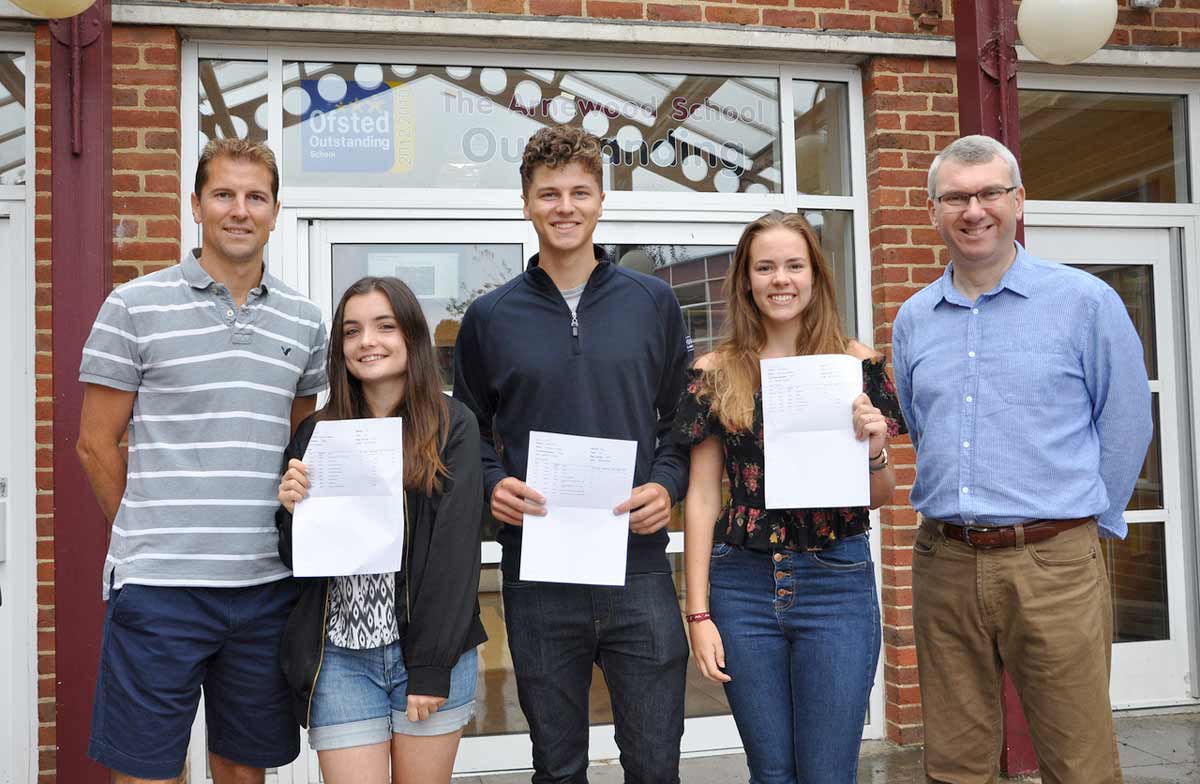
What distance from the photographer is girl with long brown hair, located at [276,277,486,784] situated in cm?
238

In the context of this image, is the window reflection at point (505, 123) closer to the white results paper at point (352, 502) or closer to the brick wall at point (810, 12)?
the brick wall at point (810, 12)

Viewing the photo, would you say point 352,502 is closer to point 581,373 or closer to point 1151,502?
point 581,373

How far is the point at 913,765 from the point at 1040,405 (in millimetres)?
2509

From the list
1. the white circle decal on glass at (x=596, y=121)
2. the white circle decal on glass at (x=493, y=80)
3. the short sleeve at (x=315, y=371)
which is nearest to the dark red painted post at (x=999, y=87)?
the white circle decal on glass at (x=596, y=121)

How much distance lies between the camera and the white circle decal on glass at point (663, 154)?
4703mm

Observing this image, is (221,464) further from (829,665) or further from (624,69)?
(624,69)

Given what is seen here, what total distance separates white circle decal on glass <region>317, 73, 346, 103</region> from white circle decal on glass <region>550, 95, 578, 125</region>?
0.95 meters

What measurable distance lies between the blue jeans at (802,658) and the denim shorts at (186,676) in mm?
1190

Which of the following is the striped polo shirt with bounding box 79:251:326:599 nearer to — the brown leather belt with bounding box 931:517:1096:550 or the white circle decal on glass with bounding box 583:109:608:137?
the brown leather belt with bounding box 931:517:1096:550

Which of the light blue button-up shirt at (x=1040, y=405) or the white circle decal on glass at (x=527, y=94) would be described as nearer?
the light blue button-up shirt at (x=1040, y=405)

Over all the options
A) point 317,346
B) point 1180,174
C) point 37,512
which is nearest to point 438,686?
point 317,346

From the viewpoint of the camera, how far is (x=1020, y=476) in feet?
8.32

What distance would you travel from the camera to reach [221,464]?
252 cm

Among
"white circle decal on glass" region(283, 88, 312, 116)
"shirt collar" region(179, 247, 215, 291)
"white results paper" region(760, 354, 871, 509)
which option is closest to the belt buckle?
"white results paper" region(760, 354, 871, 509)
